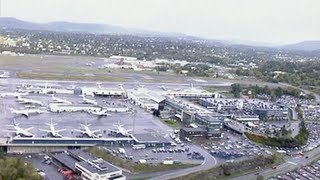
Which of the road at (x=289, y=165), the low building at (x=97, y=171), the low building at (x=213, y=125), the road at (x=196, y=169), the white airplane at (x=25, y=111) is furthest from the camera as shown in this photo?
the white airplane at (x=25, y=111)

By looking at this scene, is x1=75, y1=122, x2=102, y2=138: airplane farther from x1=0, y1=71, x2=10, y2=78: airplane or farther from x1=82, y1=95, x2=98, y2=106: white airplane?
x1=0, y1=71, x2=10, y2=78: airplane

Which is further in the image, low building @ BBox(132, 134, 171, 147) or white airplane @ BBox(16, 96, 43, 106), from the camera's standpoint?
white airplane @ BBox(16, 96, 43, 106)

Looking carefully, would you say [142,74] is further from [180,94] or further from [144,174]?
[144,174]

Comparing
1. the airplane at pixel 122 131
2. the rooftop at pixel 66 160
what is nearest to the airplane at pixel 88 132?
the airplane at pixel 122 131

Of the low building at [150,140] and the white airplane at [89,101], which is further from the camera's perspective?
the white airplane at [89,101]

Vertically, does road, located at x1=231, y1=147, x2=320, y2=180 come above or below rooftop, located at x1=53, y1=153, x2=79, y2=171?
below

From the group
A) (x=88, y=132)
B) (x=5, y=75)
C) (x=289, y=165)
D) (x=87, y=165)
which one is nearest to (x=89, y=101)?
(x=88, y=132)

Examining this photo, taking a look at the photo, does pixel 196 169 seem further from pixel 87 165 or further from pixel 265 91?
pixel 265 91

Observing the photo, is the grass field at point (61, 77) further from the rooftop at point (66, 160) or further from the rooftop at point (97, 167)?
the rooftop at point (97, 167)

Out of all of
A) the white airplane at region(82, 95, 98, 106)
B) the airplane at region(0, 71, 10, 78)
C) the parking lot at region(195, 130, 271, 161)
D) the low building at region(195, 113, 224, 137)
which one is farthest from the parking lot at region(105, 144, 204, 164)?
the airplane at region(0, 71, 10, 78)
